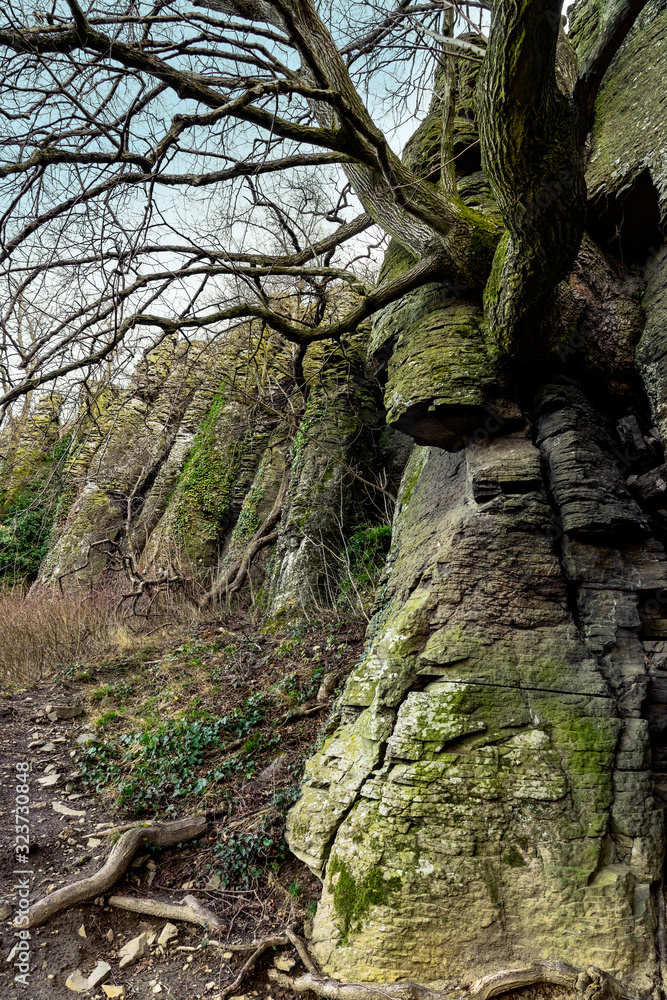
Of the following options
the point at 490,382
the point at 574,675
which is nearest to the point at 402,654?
the point at 574,675

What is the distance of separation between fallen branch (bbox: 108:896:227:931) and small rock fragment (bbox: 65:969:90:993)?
44 cm

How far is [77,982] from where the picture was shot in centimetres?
293

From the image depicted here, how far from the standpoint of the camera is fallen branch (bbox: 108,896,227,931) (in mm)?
3316

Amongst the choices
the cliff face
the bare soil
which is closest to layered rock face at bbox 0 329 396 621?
the bare soil

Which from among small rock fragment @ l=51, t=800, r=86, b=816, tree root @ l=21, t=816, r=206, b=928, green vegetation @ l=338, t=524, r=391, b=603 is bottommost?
tree root @ l=21, t=816, r=206, b=928

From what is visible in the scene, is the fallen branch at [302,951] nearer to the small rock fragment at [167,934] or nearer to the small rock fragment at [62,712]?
the small rock fragment at [167,934]

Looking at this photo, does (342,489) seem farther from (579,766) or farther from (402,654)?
(579,766)

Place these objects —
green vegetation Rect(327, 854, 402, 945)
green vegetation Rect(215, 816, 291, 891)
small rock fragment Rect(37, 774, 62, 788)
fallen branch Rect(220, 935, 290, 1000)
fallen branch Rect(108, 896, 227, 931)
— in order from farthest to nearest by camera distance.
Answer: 1. small rock fragment Rect(37, 774, 62, 788)
2. green vegetation Rect(215, 816, 291, 891)
3. fallen branch Rect(108, 896, 227, 931)
4. green vegetation Rect(327, 854, 402, 945)
5. fallen branch Rect(220, 935, 290, 1000)

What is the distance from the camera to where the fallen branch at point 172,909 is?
3.32 m

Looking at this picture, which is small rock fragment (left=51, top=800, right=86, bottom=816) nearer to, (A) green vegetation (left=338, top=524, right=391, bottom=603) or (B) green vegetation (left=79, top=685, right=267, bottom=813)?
(B) green vegetation (left=79, top=685, right=267, bottom=813)

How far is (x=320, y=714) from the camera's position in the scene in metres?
4.93

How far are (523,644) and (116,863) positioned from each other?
3104 mm

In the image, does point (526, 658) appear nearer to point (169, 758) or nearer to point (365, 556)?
point (169, 758)

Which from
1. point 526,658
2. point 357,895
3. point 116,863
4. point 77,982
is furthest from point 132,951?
point 526,658
